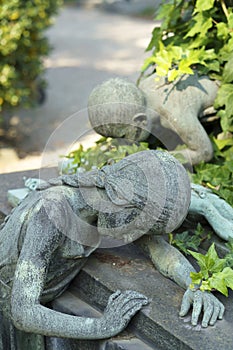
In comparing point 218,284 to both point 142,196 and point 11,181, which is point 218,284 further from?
point 11,181

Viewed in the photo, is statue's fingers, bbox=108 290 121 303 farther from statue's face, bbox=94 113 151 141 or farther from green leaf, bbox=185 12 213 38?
green leaf, bbox=185 12 213 38

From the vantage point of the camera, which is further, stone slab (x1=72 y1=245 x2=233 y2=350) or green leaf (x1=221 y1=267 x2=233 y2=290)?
green leaf (x1=221 y1=267 x2=233 y2=290)

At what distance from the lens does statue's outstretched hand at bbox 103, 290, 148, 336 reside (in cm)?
248

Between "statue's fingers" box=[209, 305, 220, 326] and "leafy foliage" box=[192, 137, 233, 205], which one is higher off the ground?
"statue's fingers" box=[209, 305, 220, 326]

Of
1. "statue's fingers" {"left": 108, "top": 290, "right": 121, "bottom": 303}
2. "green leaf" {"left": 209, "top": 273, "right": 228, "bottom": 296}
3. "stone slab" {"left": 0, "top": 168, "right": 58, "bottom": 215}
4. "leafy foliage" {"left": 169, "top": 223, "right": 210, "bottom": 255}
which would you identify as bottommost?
"stone slab" {"left": 0, "top": 168, "right": 58, "bottom": 215}

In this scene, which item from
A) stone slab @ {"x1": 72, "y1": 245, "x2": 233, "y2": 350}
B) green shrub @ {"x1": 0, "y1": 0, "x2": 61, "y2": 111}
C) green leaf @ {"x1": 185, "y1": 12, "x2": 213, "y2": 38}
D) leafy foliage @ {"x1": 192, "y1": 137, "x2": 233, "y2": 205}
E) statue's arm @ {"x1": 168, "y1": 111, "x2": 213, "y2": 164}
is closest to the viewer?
stone slab @ {"x1": 72, "y1": 245, "x2": 233, "y2": 350}

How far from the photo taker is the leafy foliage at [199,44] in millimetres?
3449

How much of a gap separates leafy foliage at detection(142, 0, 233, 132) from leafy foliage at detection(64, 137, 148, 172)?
15.1 inches

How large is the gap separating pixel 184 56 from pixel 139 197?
1.25 m

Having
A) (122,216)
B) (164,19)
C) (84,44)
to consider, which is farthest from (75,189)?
(84,44)

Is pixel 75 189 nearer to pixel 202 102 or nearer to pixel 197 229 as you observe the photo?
pixel 197 229

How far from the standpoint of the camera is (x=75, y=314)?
2.69 m

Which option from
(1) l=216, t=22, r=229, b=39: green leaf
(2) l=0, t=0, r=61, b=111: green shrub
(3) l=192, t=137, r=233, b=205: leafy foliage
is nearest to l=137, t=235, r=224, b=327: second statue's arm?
(3) l=192, t=137, r=233, b=205: leafy foliage

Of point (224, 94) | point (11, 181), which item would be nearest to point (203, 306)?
point (224, 94)
